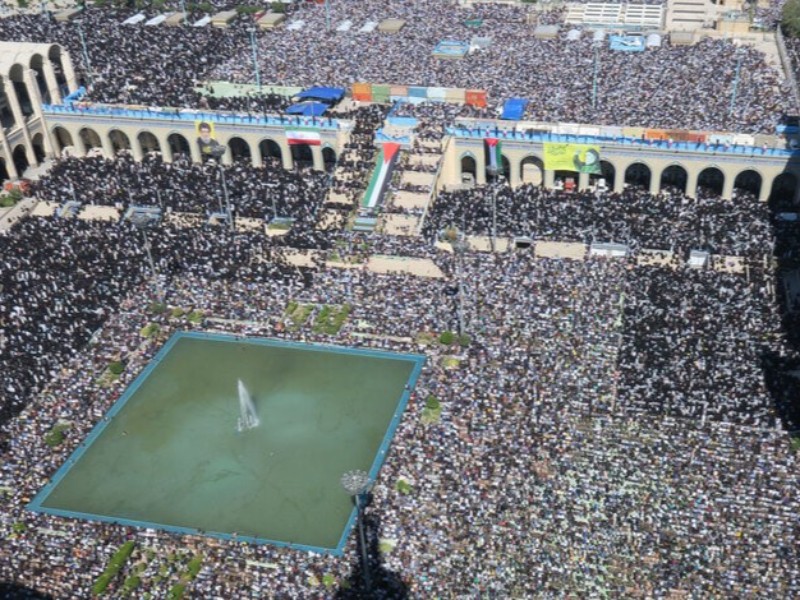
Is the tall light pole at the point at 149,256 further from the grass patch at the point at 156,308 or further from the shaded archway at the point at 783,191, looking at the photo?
the shaded archway at the point at 783,191

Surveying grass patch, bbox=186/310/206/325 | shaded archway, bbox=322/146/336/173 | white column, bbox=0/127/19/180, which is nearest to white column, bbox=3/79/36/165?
white column, bbox=0/127/19/180

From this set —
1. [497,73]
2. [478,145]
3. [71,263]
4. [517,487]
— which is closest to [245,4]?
[497,73]

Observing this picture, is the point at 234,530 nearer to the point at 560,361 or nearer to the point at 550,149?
the point at 560,361

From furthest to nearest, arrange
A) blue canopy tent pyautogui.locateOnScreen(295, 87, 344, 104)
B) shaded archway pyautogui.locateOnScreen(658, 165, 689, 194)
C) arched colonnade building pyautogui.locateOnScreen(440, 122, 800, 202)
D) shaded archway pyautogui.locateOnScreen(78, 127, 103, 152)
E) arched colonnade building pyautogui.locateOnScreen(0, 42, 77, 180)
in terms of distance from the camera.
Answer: shaded archway pyautogui.locateOnScreen(78, 127, 103, 152)
blue canopy tent pyautogui.locateOnScreen(295, 87, 344, 104)
arched colonnade building pyautogui.locateOnScreen(0, 42, 77, 180)
shaded archway pyautogui.locateOnScreen(658, 165, 689, 194)
arched colonnade building pyautogui.locateOnScreen(440, 122, 800, 202)

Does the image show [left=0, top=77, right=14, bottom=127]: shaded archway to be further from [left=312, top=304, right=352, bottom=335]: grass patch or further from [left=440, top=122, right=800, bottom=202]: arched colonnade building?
[left=440, top=122, right=800, bottom=202]: arched colonnade building

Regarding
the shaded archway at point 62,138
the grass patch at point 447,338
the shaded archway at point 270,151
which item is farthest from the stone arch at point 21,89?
the grass patch at point 447,338

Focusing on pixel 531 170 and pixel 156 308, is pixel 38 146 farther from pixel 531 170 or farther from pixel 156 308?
pixel 531 170
